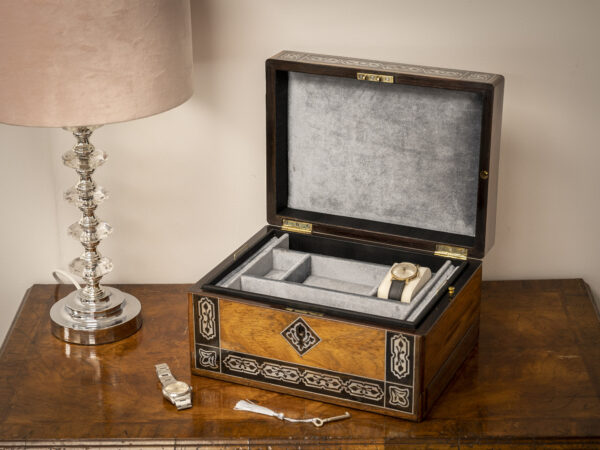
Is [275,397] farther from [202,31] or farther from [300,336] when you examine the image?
[202,31]

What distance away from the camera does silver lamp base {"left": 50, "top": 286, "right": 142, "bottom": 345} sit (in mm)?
1932

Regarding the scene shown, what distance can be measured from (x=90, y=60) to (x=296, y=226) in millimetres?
594

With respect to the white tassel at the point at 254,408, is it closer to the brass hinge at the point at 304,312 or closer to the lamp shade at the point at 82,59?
the brass hinge at the point at 304,312

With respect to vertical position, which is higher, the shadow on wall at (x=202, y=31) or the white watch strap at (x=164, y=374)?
the shadow on wall at (x=202, y=31)

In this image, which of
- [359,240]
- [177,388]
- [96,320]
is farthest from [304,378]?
[96,320]

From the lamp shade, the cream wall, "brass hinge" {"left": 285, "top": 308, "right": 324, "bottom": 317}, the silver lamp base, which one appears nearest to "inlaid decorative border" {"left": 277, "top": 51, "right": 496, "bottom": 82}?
the cream wall

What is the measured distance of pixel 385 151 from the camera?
1922 mm

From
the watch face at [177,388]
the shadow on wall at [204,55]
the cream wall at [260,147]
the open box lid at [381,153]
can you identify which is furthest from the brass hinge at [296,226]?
the watch face at [177,388]

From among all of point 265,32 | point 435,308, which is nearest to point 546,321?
point 435,308

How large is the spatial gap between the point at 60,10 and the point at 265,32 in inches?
22.8

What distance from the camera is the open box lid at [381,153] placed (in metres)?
1.81

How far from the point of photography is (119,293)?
204 centimetres

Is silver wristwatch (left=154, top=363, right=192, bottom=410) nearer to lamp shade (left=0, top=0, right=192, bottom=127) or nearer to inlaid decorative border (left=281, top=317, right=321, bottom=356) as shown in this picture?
inlaid decorative border (left=281, top=317, right=321, bottom=356)

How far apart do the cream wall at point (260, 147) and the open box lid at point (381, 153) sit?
0.16m
